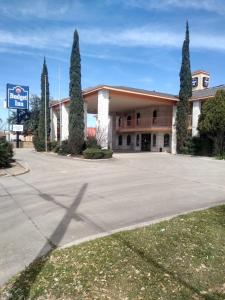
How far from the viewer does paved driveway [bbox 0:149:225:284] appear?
6.14 meters

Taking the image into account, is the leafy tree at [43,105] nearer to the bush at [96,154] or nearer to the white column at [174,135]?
the bush at [96,154]

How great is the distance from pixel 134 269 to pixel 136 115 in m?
34.2

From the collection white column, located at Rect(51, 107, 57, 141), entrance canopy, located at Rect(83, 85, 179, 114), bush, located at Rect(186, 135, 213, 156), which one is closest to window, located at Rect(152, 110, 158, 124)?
entrance canopy, located at Rect(83, 85, 179, 114)

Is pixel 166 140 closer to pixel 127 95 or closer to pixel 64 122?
pixel 127 95

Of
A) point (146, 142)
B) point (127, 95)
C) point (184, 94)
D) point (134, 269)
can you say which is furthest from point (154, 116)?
point (134, 269)

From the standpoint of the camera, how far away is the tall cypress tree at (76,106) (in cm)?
2611

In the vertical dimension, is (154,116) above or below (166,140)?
above

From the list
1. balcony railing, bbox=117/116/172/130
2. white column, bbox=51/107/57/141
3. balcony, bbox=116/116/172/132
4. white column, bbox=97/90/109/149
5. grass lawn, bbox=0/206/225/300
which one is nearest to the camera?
grass lawn, bbox=0/206/225/300

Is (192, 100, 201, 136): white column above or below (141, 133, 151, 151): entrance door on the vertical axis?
above

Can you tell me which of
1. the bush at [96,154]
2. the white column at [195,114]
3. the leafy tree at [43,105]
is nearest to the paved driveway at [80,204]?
the bush at [96,154]

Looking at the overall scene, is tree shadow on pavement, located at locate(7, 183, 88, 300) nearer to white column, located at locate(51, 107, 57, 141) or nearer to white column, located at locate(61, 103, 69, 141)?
white column, located at locate(61, 103, 69, 141)

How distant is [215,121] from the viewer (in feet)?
80.2

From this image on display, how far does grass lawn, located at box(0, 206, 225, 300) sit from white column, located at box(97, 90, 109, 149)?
→ 808 inches

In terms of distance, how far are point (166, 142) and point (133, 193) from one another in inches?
939
